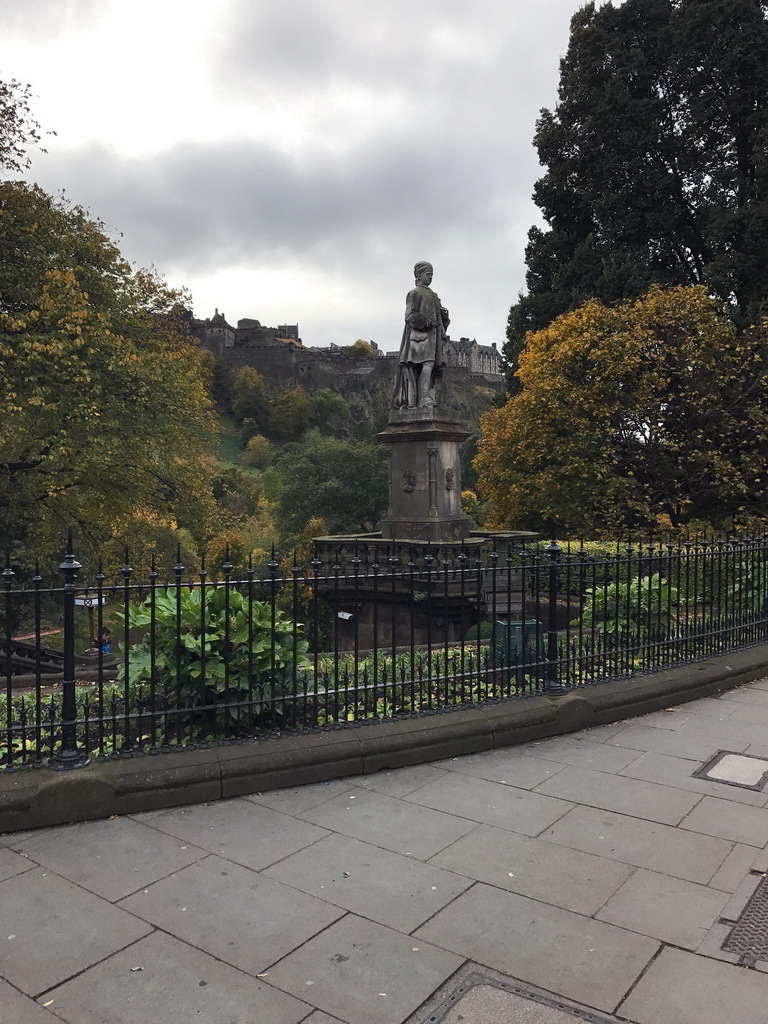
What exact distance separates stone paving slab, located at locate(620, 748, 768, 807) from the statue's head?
1185 centimetres

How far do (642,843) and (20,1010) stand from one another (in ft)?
10.1

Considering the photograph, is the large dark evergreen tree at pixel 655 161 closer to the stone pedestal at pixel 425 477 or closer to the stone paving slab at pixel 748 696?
the stone pedestal at pixel 425 477

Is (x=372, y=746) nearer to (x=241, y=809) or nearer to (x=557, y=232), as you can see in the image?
(x=241, y=809)

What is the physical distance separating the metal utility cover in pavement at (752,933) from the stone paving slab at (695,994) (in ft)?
0.41

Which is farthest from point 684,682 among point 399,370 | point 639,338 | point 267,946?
point 639,338

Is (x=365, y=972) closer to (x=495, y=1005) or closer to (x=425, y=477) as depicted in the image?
(x=495, y=1005)

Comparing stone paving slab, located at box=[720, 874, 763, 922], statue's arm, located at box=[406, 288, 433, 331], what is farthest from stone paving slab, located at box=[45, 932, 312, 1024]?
statue's arm, located at box=[406, 288, 433, 331]

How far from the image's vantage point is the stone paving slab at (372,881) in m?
3.33

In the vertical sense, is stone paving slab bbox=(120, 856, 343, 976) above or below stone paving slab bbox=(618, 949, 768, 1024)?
below

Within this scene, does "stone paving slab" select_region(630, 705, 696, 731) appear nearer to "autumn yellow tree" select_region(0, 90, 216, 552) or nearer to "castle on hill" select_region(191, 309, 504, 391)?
"autumn yellow tree" select_region(0, 90, 216, 552)

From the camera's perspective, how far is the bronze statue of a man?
1500 cm

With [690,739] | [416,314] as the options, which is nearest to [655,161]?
[416,314]

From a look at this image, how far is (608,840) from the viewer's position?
4.04 m

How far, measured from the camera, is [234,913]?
10.8ft
